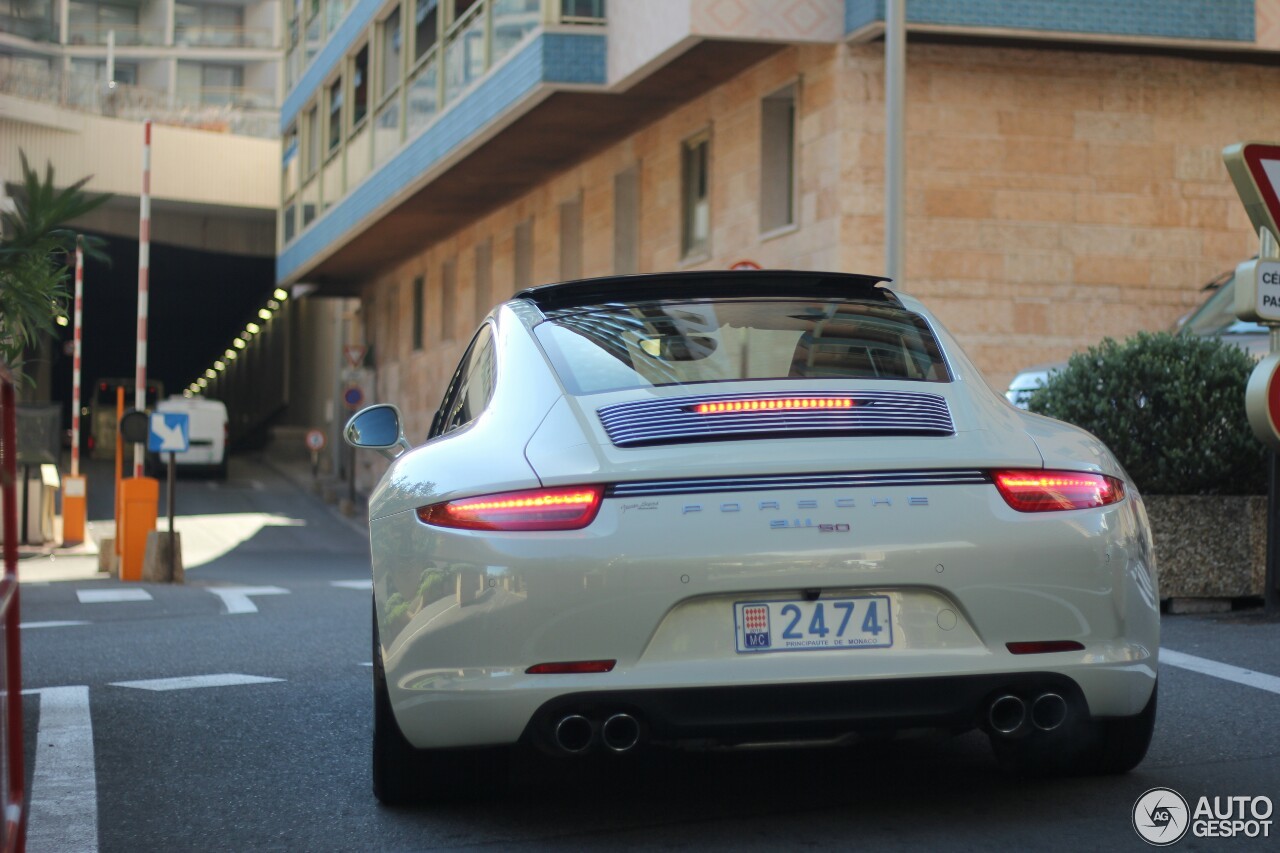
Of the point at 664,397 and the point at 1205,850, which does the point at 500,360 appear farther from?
the point at 1205,850

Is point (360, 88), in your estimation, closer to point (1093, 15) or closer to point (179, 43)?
point (1093, 15)

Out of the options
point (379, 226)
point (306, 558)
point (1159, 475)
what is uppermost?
point (379, 226)

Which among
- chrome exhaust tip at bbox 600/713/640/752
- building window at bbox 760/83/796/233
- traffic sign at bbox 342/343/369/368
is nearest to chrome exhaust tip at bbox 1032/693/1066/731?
chrome exhaust tip at bbox 600/713/640/752

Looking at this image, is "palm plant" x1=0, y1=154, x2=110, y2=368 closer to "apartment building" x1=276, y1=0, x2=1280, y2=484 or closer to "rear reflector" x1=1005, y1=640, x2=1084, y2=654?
"rear reflector" x1=1005, y1=640, x2=1084, y2=654

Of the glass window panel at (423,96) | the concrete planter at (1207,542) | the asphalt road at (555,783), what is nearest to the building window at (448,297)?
the glass window panel at (423,96)

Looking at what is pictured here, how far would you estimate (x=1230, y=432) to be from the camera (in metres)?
9.92

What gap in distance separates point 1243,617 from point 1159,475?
3.00ft

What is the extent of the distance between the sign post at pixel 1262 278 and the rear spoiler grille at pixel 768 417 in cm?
447

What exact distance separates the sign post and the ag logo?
164 inches

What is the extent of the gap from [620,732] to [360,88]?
101ft

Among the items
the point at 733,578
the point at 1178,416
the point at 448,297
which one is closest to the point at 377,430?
the point at 733,578

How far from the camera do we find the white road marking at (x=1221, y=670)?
6707 millimetres

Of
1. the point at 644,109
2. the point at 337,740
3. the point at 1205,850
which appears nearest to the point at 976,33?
the point at 644,109

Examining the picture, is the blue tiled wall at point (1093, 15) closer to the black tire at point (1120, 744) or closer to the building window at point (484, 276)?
the black tire at point (1120, 744)
